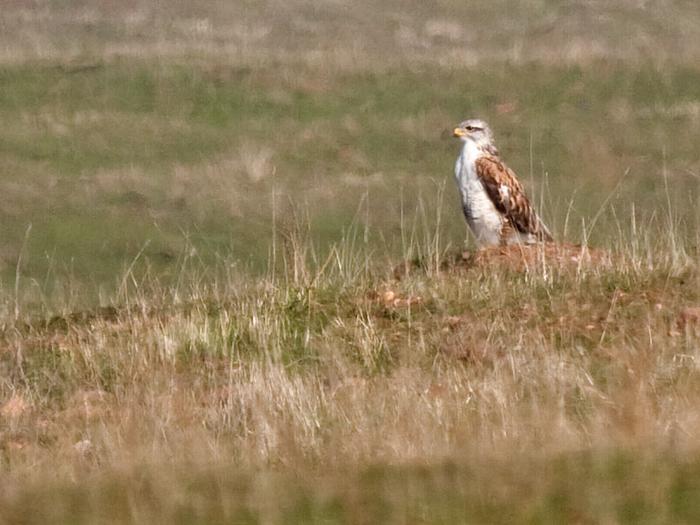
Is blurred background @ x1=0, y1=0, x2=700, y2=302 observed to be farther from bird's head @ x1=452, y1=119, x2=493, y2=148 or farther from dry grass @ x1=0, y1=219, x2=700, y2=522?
dry grass @ x1=0, y1=219, x2=700, y2=522

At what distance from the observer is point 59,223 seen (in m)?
25.8

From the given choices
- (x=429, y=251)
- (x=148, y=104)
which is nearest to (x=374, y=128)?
(x=148, y=104)

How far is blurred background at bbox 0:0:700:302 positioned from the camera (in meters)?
24.9

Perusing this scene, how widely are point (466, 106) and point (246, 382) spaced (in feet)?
84.4

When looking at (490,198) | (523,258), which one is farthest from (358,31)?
(523,258)

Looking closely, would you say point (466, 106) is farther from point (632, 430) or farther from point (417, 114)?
point (632, 430)

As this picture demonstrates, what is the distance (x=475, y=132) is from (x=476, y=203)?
70cm

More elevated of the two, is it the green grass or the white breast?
the green grass

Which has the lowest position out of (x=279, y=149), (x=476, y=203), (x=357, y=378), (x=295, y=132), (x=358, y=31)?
(x=357, y=378)

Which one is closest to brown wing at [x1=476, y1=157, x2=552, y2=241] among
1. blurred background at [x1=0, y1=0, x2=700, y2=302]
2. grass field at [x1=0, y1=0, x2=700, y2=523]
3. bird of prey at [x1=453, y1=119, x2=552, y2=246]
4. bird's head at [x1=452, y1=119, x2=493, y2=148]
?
bird of prey at [x1=453, y1=119, x2=552, y2=246]

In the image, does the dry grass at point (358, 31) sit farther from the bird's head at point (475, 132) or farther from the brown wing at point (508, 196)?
the brown wing at point (508, 196)

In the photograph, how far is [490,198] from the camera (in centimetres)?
1424

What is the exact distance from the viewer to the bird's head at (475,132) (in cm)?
1462

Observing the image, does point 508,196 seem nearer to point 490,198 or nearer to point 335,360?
point 490,198
